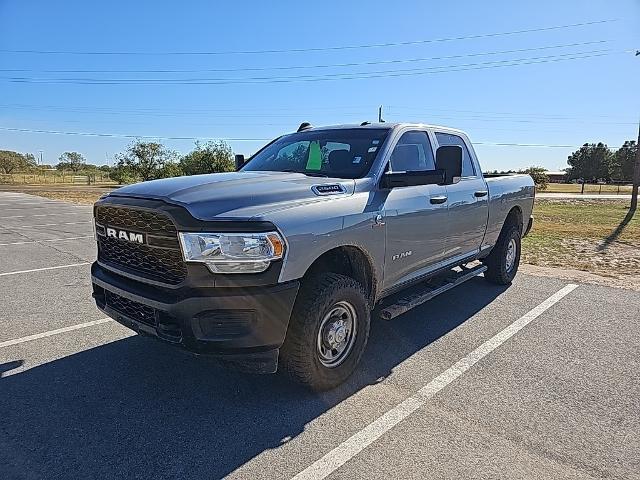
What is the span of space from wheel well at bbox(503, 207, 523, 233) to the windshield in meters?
3.04

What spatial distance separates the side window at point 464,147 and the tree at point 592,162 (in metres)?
98.2

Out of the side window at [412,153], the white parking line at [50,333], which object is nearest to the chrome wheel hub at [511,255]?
the side window at [412,153]

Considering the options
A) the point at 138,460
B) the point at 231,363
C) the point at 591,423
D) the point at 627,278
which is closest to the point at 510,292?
the point at 627,278

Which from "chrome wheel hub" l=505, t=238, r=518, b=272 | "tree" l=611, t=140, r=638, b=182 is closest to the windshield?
"chrome wheel hub" l=505, t=238, r=518, b=272

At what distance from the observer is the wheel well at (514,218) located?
656 cm

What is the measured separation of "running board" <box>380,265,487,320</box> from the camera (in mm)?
4043

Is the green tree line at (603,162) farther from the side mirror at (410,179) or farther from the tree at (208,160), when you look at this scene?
the side mirror at (410,179)

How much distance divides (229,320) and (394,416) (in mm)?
1254

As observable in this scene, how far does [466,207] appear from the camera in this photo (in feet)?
16.7

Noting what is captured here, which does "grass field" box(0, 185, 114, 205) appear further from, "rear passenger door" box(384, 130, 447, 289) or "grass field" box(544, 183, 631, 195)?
"grass field" box(544, 183, 631, 195)

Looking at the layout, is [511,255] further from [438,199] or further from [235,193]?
[235,193]

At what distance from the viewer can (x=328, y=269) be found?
12.0ft

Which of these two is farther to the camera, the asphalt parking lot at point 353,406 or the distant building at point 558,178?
the distant building at point 558,178

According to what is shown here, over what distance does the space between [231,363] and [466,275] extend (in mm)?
3422
